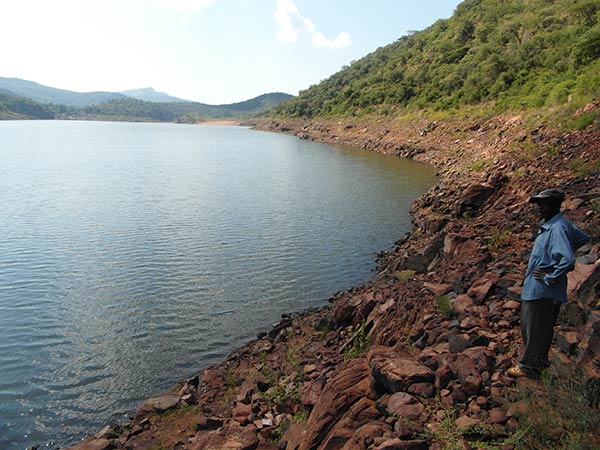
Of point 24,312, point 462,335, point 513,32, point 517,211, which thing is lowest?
point 24,312

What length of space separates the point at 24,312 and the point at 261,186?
28706 mm

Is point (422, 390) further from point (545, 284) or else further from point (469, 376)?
point (545, 284)

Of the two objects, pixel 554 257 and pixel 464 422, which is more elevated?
pixel 554 257

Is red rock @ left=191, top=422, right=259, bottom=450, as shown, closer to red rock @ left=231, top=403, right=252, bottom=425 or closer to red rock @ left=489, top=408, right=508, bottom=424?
red rock @ left=231, top=403, right=252, bottom=425

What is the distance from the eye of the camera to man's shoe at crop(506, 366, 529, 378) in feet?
22.7

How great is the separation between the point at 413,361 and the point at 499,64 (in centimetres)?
6729

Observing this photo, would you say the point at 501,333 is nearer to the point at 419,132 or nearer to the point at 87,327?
the point at 87,327

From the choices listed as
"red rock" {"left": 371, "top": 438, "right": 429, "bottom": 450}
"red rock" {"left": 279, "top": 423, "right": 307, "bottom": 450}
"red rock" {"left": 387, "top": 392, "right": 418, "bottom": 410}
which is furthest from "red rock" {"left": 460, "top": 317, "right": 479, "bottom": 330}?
"red rock" {"left": 279, "top": 423, "right": 307, "bottom": 450}

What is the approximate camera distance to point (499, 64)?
208ft

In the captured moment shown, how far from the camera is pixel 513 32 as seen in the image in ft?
233

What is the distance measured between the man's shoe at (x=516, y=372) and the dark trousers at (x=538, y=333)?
0.22 feet

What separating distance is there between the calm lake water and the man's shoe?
31.7 ft

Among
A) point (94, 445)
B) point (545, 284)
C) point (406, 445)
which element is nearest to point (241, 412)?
point (94, 445)

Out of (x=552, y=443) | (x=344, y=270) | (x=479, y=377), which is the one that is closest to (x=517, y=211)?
(x=344, y=270)
